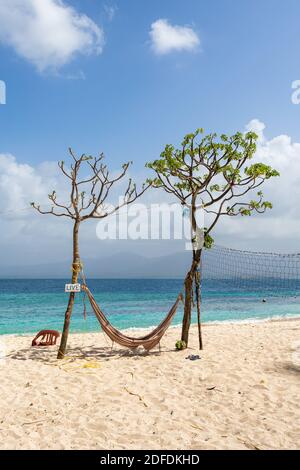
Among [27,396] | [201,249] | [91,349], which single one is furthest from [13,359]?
[201,249]

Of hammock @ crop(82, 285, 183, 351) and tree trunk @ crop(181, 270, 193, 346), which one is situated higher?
tree trunk @ crop(181, 270, 193, 346)

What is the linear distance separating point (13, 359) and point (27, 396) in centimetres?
235

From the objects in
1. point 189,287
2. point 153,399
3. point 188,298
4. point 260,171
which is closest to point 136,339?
point 188,298

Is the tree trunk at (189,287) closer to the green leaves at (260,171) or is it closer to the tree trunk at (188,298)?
the tree trunk at (188,298)

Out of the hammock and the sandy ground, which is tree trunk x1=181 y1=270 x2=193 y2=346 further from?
the sandy ground

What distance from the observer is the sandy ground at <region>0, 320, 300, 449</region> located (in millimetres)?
3709

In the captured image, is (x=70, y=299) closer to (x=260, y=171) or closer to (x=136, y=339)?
(x=136, y=339)

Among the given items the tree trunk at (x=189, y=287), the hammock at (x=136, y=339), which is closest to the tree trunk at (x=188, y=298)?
the tree trunk at (x=189, y=287)

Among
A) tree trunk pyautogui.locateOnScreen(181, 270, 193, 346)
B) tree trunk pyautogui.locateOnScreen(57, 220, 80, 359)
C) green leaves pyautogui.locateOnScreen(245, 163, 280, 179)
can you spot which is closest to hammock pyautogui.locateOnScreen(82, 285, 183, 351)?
tree trunk pyautogui.locateOnScreen(181, 270, 193, 346)

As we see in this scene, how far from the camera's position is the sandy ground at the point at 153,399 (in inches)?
146

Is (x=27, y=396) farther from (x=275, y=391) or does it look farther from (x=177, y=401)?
(x=275, y=391)

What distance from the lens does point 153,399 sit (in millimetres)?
4840

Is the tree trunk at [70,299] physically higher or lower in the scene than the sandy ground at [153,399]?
higher
